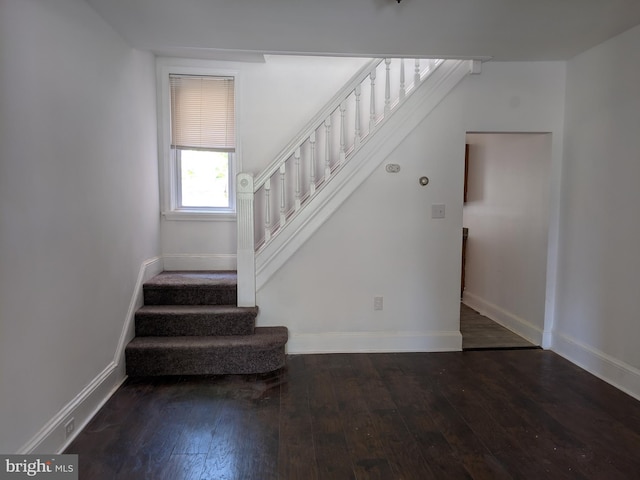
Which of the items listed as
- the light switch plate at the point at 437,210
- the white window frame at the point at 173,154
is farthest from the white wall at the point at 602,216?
the white window frame at the point at 173,154

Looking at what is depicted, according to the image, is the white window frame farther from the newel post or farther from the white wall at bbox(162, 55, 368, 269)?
the newel post

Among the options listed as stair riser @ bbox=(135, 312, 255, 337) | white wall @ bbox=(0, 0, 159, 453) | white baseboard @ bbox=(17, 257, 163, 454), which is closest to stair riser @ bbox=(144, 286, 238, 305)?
white baseboard @ bbox=(17, 257, 163, 454)

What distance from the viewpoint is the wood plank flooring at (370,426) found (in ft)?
6.57

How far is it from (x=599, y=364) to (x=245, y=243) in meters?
2.94

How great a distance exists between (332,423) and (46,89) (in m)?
2.37

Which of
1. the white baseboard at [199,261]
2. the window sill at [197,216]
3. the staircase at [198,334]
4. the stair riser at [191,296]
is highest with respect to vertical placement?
the window sill at [197,216]

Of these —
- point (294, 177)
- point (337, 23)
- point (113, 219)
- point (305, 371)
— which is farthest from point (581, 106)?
point (113, 219)

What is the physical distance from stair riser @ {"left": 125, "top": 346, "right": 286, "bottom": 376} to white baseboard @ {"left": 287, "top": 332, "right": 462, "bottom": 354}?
0.41 m

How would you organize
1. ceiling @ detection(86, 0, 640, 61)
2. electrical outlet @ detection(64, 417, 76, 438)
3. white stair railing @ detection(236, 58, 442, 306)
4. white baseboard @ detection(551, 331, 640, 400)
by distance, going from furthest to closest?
white stair railing @ detection(236, 58, 442, 306) → white baseboard @ detection(551, 331, 640, 400) → ceiling @ detection(86, 0, 640, 61) → electrical outlet @ detection(64, 417, 76, 438)

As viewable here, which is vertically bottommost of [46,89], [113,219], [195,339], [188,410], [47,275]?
[188,410]

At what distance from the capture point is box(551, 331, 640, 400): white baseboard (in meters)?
2.78

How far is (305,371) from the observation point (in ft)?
10.4

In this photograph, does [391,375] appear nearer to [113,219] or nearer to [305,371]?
[305,371]

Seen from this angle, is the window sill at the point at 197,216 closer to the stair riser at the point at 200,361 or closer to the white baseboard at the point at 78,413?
the stair riser at the point at 200,361
